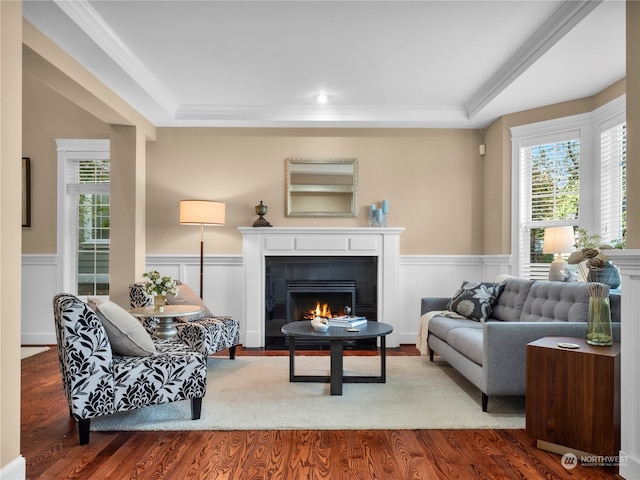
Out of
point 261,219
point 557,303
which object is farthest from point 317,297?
point 557,303

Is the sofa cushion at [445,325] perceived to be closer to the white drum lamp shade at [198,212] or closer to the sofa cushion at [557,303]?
the sofa cushion at [557,303]

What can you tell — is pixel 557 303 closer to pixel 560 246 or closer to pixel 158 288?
pixel 560 246

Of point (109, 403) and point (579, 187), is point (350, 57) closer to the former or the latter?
point (579, 187)

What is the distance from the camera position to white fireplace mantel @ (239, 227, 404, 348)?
5.51 m

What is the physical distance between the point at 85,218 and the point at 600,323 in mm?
5406

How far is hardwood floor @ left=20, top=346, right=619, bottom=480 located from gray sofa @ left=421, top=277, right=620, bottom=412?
0.38 metres

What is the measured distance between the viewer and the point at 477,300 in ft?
14.7

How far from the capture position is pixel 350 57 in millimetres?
4020

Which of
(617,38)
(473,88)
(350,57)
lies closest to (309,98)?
(350,57)

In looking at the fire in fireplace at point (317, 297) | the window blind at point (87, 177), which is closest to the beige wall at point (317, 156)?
the window blind at point (87, 177)

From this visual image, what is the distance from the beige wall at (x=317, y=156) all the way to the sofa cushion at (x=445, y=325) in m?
1.41

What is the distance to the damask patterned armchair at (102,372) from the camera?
265cm

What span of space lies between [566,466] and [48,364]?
4.47m

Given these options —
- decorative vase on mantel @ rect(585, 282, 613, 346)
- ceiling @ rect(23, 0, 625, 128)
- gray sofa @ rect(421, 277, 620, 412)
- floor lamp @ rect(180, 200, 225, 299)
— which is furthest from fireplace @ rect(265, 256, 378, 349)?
A: decorative vase on mantel @ rect(585, 282, 613, 346)
